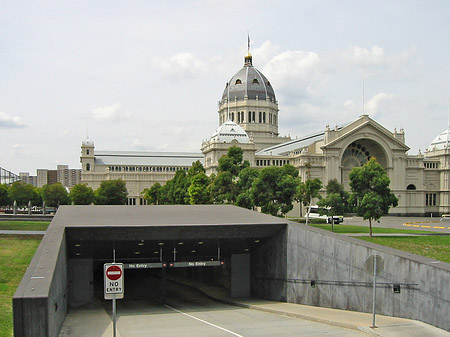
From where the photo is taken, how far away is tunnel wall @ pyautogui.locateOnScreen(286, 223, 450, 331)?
18.1m

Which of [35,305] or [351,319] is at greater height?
[35,305]

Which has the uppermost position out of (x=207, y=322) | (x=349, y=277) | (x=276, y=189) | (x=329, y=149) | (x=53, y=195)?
(x=329, y=149)

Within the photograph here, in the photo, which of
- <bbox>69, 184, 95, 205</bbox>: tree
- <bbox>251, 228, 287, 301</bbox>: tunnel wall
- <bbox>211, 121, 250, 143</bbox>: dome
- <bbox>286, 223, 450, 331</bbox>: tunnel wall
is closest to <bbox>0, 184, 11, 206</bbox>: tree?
<bbox>69, 184, 95, 205</bbox>: tree

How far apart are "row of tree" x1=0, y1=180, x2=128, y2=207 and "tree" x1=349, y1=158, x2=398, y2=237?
7048 centimetres

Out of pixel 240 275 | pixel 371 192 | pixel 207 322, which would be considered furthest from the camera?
pixel 371 192

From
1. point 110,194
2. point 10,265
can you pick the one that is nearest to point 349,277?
point 10,265

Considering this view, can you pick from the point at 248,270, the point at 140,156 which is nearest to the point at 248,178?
the point at 248,270

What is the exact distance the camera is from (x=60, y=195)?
119 meters

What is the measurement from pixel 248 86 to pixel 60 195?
6162cm

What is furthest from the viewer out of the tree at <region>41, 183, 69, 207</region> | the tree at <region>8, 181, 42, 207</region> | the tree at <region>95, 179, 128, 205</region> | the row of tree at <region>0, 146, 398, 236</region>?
the tree at <region>95, 179, 128, 205</region>

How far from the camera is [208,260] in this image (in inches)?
1276

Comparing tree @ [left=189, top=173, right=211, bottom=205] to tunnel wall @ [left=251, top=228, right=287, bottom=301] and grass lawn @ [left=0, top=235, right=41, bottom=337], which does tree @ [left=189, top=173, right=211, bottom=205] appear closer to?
grass lawn @ [left=0, top=235, right=41, bottom=337]

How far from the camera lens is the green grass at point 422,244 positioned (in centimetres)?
4073

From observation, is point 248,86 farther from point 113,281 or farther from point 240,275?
point 113,281
